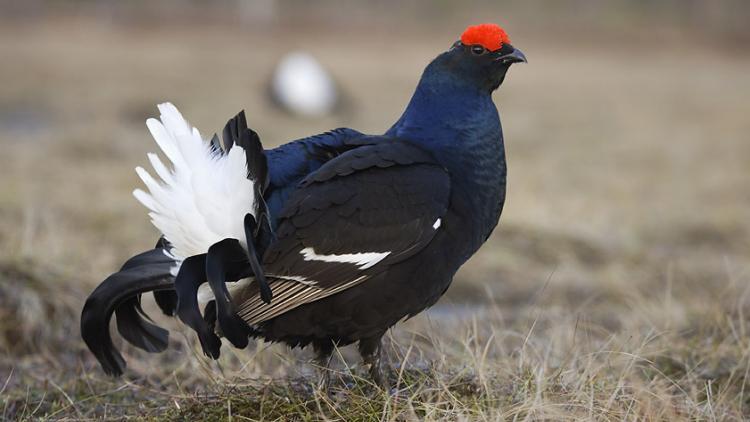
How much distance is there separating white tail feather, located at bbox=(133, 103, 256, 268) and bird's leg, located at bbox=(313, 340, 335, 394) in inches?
17.4

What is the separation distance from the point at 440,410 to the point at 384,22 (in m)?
25.1

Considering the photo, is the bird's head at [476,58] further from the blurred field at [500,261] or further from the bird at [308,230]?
the blurred field at [500,261]

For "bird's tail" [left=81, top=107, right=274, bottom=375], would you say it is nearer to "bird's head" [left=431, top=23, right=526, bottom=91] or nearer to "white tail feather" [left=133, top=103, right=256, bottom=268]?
"white tail feather" [left=133, top=103, right=256, bottom=268]

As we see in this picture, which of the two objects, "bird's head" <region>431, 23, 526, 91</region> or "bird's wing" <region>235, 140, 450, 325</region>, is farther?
"bird's head" <region>431, 23, 526, 91</region>

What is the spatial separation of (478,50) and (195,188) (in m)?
1.01

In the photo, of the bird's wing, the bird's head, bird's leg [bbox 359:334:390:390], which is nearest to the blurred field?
bird's leg [bbox 359:334:390:390]

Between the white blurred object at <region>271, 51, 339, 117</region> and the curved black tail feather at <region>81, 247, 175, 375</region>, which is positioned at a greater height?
the curved black tail feather at <region>81, 247, 175, 375</region>

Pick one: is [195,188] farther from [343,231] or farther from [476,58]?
[476,58]

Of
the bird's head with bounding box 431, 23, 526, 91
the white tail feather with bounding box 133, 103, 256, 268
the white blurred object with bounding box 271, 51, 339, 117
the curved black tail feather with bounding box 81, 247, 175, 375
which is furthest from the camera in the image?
the white blurred object with bounding box 271, 51, 339, 117

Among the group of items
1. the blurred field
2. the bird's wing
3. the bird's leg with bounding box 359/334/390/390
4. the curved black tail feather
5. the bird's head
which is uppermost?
the bird's head

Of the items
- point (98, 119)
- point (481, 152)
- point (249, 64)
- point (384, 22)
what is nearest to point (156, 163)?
point (481, 152)

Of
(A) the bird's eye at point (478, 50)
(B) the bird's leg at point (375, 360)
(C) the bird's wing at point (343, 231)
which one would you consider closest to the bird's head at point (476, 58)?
(A) the bird's eye at point (478, 50)

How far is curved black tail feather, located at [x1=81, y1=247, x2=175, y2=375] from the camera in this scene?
102 inches

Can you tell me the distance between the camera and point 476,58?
2803 millimetres
